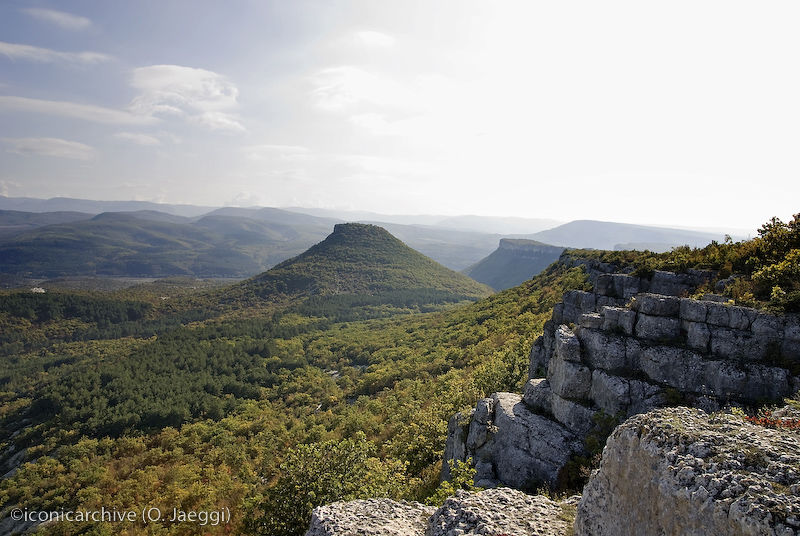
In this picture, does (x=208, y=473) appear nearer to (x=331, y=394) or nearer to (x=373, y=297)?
(x=331, y=394)

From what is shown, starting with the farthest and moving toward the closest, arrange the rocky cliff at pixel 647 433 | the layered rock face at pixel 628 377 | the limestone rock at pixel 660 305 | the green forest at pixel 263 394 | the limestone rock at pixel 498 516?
the green forest at pixel 263 394 < the limestone rock at pixel 660 305 < the layered rock face at pixel 628 377 < the limestone rock at pixel 498 516 < the rocky cliff at pixel 647 433

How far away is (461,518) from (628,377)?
1265cm

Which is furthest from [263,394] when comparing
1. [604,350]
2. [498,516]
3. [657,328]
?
[657,328]

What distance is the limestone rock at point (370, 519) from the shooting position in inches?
550

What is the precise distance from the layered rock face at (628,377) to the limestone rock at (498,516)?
5468 millimetres

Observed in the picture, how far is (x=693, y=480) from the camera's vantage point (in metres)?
8.97

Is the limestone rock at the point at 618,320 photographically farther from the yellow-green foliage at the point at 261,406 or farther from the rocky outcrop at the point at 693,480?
the yellow-green foliage at the point at 261,406

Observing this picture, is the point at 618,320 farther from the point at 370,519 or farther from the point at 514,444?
the point at 370,519

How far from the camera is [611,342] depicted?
2078cm

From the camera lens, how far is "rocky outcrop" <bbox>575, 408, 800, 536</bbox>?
7.68 m

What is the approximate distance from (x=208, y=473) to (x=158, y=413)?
38329 millimetres

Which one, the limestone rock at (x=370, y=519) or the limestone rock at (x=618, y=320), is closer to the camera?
the limestone rock at (x=370, y=519)

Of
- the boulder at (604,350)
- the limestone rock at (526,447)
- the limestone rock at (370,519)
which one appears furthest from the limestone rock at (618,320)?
the limestone rock at (370,519)

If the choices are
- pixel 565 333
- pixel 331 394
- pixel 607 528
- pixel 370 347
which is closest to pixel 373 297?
pixel 370 347
